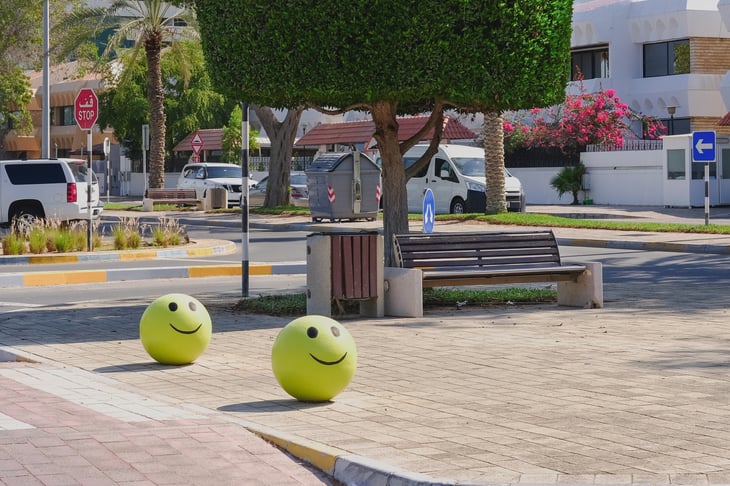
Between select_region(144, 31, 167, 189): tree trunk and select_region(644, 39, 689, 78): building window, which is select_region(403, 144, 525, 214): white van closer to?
select_region(144, 31, 167, 189): tree trunk

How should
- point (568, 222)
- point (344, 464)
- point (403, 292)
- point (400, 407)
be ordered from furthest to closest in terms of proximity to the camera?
1. point (568, 222)
2. point (403, 292)
3. point (400, 407)
4. point (344, 464)

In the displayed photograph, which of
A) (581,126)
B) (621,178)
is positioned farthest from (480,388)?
(581,126)

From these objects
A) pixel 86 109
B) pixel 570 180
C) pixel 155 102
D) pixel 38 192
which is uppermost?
pixel 155 102

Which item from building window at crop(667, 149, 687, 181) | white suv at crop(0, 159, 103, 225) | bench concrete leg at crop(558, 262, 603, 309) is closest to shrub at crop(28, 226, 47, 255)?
white suv at crop(0, 159, 103, 225)

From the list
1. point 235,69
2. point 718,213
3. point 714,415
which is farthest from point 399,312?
point 718,213

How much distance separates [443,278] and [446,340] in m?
2.10

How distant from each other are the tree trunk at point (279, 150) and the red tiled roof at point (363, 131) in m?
7.12

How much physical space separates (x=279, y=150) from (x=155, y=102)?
932 cm

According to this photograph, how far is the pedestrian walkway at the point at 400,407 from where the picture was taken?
6.70m

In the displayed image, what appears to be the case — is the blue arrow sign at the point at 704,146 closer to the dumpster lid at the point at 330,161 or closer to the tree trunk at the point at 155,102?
the dumpster lid at the point at 330,161

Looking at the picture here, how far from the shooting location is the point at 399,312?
46.0 feet

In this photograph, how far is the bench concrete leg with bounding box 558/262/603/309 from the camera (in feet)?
48.3

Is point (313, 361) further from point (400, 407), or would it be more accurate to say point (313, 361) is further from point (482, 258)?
point (482, 258)

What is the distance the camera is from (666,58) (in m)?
49.1
